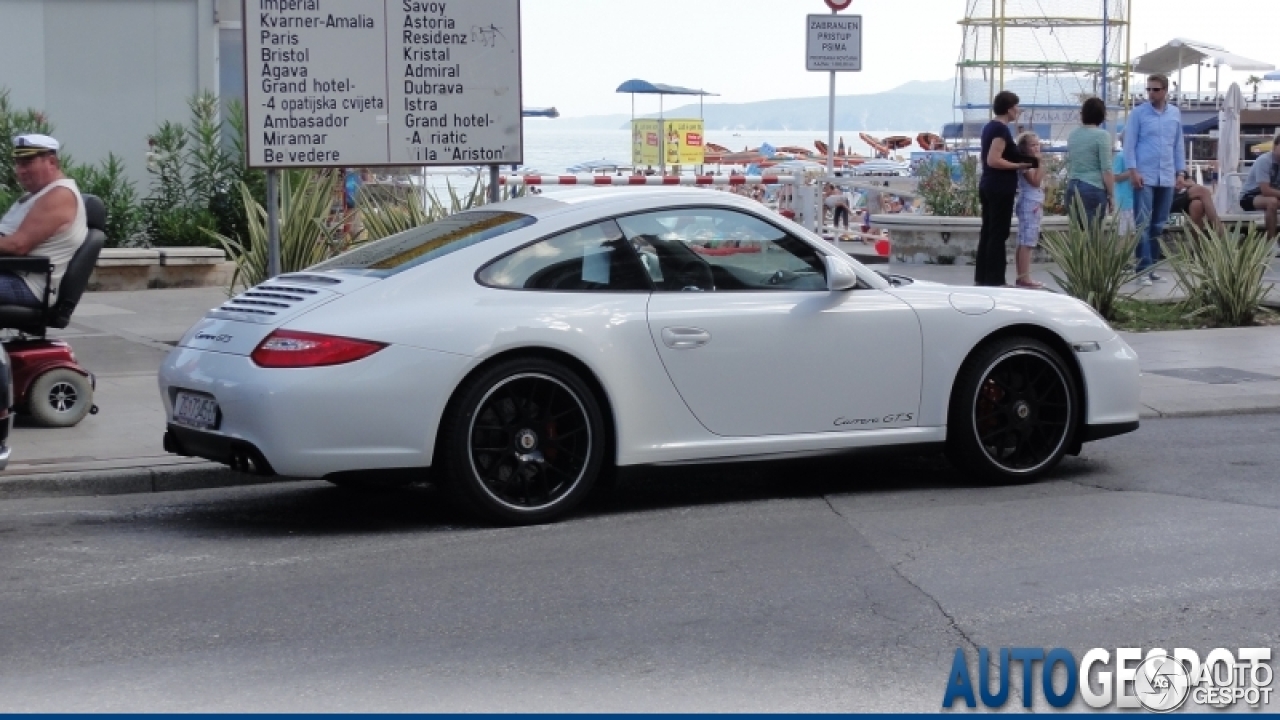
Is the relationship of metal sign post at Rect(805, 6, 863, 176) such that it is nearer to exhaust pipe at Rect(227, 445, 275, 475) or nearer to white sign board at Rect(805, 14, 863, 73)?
white sign board at Rect(805, 14, 863, 73)

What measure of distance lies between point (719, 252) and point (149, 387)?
4512mm

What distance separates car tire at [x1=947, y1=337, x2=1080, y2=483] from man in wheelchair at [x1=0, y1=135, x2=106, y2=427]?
4715mm

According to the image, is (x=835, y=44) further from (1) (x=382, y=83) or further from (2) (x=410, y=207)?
(1) (x=382, y=83)

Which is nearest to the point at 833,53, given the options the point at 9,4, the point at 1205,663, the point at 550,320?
the point at 9,4

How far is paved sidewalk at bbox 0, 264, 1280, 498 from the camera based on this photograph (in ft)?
27.1

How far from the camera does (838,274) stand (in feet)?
25.7

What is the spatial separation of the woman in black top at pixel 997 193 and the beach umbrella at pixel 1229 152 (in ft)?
34.3

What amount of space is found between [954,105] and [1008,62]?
173cm

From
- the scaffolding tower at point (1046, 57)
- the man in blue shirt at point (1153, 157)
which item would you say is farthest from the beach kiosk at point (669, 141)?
the man in blue shirt at point (1153, 157)

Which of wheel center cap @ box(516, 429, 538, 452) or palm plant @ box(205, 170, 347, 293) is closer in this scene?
wheel center cap @ box(516, 429, 538, 452)

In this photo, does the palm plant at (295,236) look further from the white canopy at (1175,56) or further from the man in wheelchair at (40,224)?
the white canopy at (1175,56)

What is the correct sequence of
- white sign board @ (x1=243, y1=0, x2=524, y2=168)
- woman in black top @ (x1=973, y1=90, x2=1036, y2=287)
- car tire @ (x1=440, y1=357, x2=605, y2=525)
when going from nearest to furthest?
car tire @ (x1=440, y1=357, x2=605, y2=525) < white sign board @ (x1=243, y1=0, x2=524, y2=168) < woman in black top @ (x1=973, y1=90, x2=1036, y2=287)

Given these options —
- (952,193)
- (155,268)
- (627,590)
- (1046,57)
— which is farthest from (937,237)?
(1046,57)

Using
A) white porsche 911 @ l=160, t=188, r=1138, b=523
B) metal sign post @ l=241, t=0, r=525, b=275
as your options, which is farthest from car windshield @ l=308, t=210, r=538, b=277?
metal sign post @ l=241, t=0, r=525, b=275
